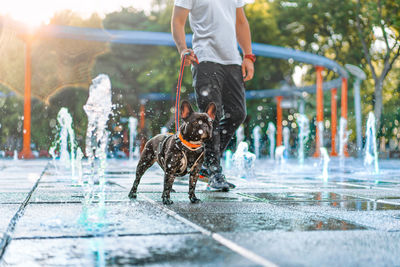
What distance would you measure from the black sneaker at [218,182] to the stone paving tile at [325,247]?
239 centimetres

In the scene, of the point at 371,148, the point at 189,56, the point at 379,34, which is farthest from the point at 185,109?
the point at 379,34

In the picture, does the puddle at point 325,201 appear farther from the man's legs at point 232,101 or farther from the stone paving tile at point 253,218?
the man's legs at point 232,101

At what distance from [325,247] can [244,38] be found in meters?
4.05

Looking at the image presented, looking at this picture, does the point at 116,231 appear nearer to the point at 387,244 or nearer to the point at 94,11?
the point at 387,244

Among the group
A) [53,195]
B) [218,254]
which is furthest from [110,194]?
[218,254]

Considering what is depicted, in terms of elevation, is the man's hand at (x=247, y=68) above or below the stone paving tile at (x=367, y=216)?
above

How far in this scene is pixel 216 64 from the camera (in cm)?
534

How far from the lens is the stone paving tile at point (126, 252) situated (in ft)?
6.58

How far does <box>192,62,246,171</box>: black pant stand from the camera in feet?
17.1

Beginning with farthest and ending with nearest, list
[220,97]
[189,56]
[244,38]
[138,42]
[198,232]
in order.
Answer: [138,42] < [244,38] < [220,97] < [189,56] < [198,232]

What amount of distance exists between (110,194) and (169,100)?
26.8 meters

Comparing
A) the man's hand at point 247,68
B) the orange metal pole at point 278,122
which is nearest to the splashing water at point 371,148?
the orange metal pole at point 278,122

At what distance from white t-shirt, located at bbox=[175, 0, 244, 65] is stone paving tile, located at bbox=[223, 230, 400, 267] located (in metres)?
3.02

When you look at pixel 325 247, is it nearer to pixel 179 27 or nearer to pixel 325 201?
pixel 325 201
